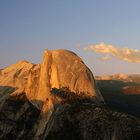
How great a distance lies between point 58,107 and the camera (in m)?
27.7

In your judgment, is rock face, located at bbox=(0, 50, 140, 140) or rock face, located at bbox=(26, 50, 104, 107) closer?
rock face, located at bbox=(0, 50, 140, 140)

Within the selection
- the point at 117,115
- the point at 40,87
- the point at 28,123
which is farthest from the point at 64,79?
the point at 117,115

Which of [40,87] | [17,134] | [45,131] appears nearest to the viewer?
[45,131]

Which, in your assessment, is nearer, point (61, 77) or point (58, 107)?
point (58, 107)

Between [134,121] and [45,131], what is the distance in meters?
6.31

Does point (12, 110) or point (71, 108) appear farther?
point (12, 110)

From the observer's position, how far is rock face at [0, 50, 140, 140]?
80.6 feet

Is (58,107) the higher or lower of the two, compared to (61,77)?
lower

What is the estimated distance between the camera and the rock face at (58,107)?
24.6 metres

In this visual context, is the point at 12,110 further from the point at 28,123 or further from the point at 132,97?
the point at 132,97

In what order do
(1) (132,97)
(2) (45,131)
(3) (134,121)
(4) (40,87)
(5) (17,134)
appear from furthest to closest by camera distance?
(1) (132,97) < (4) (40,87) < (5) (17,134) < (2) (45,131) < (3) (134,121)

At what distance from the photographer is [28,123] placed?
2938cm

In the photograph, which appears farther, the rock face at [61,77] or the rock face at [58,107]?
the rock face at [61,77]

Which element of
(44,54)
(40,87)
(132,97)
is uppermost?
(44,54)
